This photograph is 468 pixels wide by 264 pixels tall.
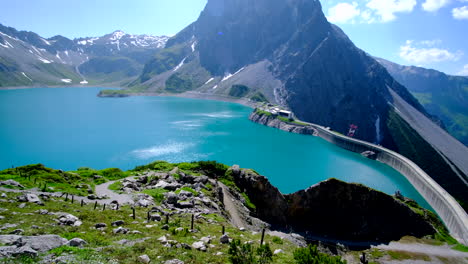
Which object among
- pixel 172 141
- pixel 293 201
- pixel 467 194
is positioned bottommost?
pixel 467 194

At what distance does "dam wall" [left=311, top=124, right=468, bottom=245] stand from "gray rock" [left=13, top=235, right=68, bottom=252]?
7588 centimetres

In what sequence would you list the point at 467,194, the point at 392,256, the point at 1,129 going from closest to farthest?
the point at 392,256 → the point at 467,194 → the point at 1,129

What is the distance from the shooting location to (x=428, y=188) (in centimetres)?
8831

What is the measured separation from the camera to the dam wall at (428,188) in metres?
67.5

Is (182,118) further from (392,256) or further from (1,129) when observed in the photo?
(392,256)

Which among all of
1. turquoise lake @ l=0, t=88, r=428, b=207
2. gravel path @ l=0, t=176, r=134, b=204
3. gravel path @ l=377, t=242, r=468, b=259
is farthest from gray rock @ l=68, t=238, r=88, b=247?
turquoise lake @ l=0, t=88, r=428, b=207

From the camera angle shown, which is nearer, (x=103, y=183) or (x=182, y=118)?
(x=103, y=183)

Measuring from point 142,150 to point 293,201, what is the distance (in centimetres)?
7548

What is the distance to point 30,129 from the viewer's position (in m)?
123

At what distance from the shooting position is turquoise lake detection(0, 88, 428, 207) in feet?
295

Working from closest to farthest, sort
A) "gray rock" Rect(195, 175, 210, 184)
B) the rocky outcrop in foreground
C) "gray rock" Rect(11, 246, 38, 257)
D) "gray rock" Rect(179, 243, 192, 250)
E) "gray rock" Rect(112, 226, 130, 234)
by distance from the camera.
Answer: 1. "gray rock" Rect(11, 246, 38, 257)
2. "gray rock" Rect(179, 243, 192, 250)
3. "gray rock" Rect(112, 226, 130, 234)
4. "gray rock" Rect(195, 175, 210, 184)
5. the rocky outcrop in foreground

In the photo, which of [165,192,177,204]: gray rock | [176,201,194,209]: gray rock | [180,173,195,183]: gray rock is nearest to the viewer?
[176,201,194,209]: gray rock

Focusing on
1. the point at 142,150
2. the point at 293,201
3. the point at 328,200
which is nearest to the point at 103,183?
the point at 293,201

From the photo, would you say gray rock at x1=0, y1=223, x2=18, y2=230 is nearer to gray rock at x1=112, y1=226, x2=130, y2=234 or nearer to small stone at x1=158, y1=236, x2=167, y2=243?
gray rock at x1=112, y1=226, x2=130, y2=234
